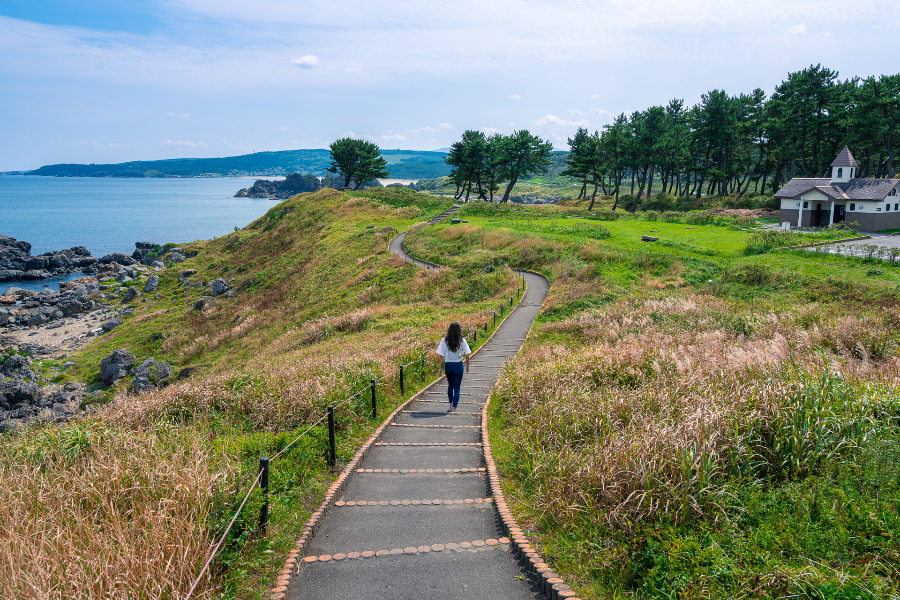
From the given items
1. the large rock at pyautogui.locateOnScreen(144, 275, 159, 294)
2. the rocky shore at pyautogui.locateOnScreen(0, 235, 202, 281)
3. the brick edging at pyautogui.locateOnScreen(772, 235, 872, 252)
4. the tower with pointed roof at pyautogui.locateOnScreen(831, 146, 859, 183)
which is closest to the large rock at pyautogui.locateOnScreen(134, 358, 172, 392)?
the large rock at pyautogui.locateOnScreen(144, 275, 159, 294)

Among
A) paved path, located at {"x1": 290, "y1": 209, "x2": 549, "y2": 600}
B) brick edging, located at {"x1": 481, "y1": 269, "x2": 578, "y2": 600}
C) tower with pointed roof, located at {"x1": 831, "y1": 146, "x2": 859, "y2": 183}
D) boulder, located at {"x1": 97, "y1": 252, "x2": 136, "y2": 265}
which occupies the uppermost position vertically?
tower with pointed roof, located at {"x1": 831, "y1": 146, "x2": 859, "y2": 183}

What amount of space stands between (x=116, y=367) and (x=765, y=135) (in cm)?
7990

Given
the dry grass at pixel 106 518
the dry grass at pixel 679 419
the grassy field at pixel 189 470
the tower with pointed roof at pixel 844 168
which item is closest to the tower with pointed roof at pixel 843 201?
the tower with pointed roof at pixel 844 168

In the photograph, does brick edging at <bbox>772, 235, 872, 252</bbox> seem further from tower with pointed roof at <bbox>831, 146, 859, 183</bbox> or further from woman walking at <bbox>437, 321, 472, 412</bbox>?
woman walking at <bbox>437, 321, 472, 412</bbox>

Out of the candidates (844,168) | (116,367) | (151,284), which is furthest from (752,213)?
(151,284)

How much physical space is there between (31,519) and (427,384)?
34.5ft

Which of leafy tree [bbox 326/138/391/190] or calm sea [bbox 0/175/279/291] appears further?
calm sea [bbox 0/175/279/291]

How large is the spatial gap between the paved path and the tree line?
6672cm

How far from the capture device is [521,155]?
238 feet

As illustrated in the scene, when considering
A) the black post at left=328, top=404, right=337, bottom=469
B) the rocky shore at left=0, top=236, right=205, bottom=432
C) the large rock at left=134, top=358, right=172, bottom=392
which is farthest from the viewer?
the large rock at left=134, top=358, right=172, bottom=392

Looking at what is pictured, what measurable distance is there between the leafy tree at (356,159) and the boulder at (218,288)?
3914 cm

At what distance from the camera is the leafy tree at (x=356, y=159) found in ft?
279

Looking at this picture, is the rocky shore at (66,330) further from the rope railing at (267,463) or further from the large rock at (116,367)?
the rope railing at (267,463)

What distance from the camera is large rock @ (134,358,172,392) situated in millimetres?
27019
